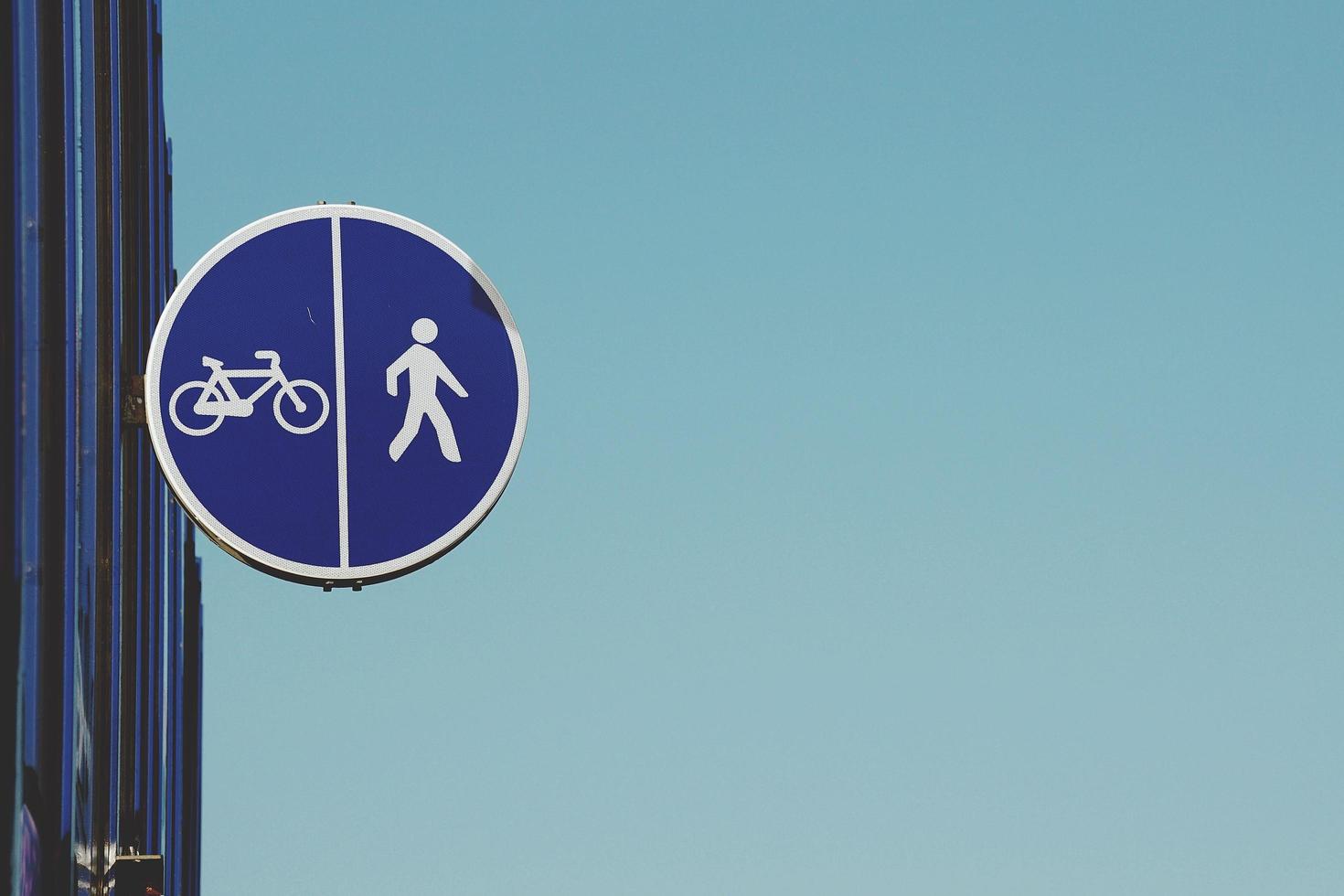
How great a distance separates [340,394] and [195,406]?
0.61 meters

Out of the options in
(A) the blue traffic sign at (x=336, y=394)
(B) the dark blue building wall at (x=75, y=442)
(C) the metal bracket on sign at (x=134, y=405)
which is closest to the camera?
(A) the blue traffic sign at (x=336, y=394)

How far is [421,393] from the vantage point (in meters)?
8.08

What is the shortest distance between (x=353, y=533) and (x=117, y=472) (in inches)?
206

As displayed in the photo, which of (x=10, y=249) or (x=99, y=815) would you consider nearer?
(x=10, y=249)

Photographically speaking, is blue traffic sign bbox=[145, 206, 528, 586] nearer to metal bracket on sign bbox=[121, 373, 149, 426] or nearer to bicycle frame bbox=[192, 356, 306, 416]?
bicycle frame bbox=[192, 356, 306, 416]

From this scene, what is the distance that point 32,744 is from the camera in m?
8.55

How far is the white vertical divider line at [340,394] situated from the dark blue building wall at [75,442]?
1097mm

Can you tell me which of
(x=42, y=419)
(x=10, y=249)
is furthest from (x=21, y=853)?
(x=10, y=249)

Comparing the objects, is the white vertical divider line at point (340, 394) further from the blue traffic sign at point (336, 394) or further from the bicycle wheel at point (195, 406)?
the bicycle wheel at point (195, 406)

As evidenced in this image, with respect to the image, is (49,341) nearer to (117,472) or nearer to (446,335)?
(446,335)

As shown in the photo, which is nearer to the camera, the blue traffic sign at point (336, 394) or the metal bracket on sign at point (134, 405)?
the blue traffic sign at point (336, 394)

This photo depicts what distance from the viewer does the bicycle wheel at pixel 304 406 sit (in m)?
7.98

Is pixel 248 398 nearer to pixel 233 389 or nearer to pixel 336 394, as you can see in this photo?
pixel 233 389

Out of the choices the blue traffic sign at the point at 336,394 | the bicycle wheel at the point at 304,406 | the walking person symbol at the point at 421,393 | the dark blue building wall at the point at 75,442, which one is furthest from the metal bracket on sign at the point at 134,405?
the walking person symbol at the point at 421,393
